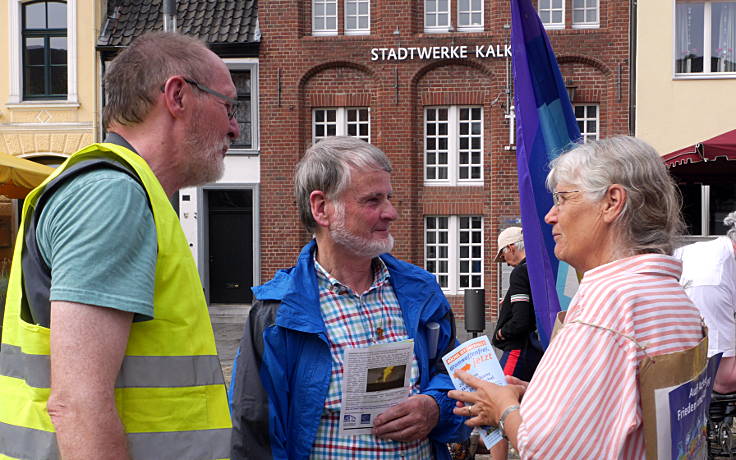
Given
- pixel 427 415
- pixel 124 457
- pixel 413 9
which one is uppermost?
pixel 413 9

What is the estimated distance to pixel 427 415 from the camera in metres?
2.63

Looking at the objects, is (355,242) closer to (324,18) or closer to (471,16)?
(471,16)

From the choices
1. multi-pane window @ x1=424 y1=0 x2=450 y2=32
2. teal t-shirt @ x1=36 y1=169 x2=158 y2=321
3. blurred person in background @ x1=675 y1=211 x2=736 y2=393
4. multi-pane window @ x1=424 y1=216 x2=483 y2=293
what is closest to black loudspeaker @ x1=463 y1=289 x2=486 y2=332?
blurred person in background @ x1=675 y1=211 x2=736 y2=393

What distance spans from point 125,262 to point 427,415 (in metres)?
1.43

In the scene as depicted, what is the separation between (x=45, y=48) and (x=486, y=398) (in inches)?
706

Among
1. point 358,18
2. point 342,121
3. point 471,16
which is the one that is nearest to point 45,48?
point 342,121

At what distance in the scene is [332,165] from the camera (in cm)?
279

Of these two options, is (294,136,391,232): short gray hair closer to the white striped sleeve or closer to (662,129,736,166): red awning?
the white striped sleeve

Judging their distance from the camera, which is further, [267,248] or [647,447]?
[267,248]

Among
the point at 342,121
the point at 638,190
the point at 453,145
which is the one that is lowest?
the point at 638,190

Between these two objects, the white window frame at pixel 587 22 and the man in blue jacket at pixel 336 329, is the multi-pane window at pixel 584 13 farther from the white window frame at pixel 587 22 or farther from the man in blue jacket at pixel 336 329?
the man in blue jacket at pixel 336 329

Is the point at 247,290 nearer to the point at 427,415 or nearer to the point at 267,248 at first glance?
the point at 267,248

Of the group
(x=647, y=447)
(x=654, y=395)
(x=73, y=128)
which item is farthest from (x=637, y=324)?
(x=73, y=128)

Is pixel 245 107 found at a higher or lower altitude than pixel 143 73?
higher
